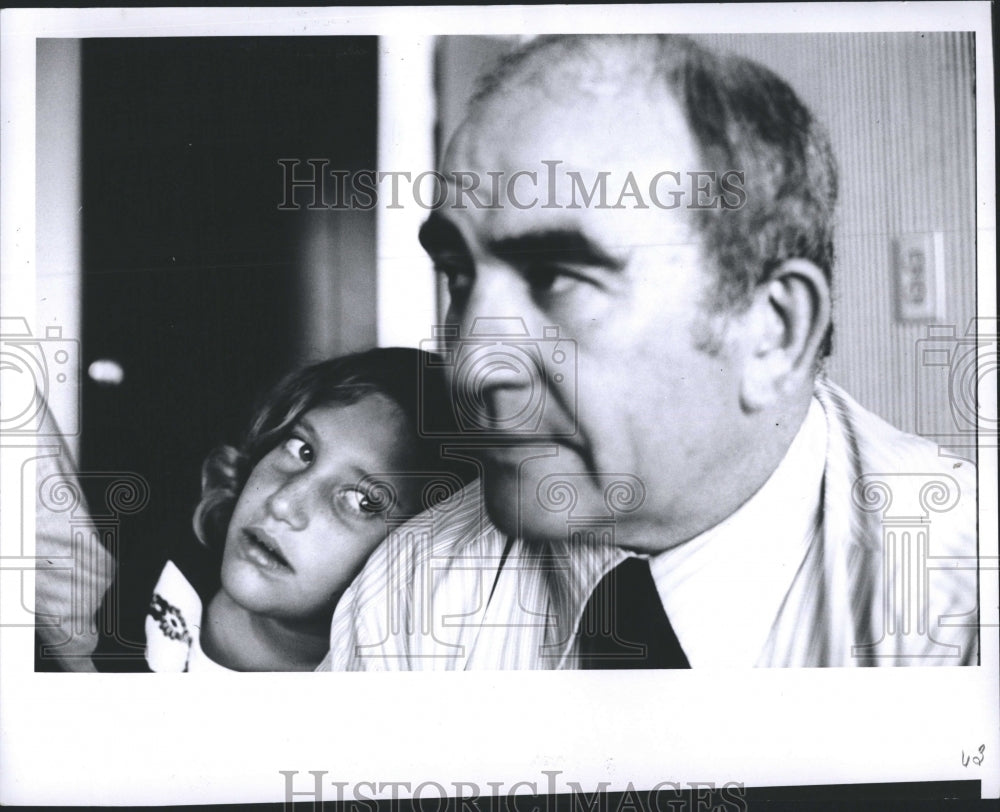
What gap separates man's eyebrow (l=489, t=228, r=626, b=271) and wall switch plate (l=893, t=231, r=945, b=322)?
0.57 meters

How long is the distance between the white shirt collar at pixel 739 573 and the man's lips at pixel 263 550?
741 millimetres

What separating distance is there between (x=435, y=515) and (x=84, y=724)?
81 cm

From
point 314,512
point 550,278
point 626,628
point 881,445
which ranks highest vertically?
point 550,278

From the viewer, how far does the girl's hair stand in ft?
5.65

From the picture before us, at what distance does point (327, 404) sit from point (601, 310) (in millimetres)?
575

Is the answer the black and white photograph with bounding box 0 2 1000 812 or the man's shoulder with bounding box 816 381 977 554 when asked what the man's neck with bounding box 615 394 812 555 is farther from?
the man's shoulder with bounding box 816 381 977 554

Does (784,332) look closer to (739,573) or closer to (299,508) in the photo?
(739,573)

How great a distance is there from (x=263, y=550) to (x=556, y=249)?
0.84 m

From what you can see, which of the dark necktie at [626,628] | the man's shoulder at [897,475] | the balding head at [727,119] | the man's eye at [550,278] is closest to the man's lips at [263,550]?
the dark necktie at [626,628]

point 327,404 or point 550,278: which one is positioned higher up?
point 550,278

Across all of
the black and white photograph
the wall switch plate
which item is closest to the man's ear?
the black and white photograph

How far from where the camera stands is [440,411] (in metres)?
1.72

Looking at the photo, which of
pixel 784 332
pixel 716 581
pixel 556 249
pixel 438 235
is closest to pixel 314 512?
pixel 438 235

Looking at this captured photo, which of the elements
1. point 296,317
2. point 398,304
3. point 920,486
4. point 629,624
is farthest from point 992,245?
point 296,317
